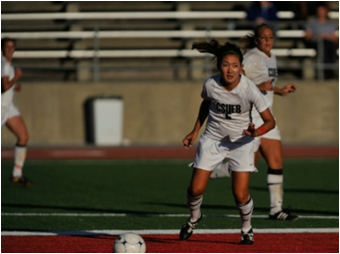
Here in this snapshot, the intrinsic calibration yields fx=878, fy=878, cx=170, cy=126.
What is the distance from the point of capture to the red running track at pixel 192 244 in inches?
308

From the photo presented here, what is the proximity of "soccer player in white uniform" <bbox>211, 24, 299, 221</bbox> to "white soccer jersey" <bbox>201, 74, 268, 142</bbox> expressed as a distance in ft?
5.19

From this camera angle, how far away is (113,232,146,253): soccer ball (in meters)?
7.34

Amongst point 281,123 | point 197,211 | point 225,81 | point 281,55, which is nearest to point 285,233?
point 197,211

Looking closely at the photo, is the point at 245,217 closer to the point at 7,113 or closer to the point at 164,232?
the point at 164,232

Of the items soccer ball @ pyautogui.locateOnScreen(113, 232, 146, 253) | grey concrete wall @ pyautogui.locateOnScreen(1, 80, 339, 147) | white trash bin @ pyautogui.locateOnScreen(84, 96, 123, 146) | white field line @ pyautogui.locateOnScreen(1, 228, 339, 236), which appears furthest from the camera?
grey concrete wall @ pyautogui.locateOnScreen(1, 80, 339, 147)

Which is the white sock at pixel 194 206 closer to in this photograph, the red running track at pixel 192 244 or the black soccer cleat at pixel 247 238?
the red running track at pixel 192 244

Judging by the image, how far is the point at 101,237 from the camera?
859 cm

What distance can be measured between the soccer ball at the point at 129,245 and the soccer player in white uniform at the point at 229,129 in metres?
1.01

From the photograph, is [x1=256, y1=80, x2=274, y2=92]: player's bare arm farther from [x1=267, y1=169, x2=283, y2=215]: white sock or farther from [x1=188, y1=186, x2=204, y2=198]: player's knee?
[x1=188, y1=186, x2=204, y2=198]: player's knee

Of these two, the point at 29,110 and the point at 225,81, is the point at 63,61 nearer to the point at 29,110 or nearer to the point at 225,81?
the point at 29,110

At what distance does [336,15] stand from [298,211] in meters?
12.8

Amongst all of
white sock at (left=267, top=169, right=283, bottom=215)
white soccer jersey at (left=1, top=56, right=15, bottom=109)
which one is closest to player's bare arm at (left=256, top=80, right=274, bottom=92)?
white sock at (left=267, top=169, right=283, bottom=215)

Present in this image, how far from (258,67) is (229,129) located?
2.07 metres

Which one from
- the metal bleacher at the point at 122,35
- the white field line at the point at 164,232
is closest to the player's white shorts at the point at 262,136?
the white field line at the point at 164,232
